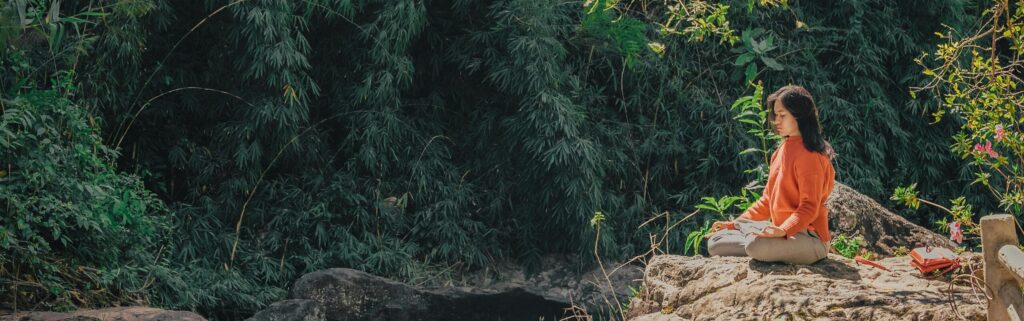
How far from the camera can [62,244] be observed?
538 centimetres

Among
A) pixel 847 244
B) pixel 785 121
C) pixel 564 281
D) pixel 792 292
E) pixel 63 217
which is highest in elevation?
pixel 785 121

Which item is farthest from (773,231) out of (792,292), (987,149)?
(987,149)

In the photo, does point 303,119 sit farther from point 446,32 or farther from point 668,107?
point 668,107

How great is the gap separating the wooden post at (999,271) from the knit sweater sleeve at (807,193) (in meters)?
0.81

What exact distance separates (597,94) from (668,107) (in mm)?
518

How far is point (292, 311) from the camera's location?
19.1 ft

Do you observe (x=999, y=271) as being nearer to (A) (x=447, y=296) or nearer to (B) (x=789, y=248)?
(B) (x=789, y=248)

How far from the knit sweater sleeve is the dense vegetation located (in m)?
2.15

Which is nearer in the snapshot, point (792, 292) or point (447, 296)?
point (792, 292)

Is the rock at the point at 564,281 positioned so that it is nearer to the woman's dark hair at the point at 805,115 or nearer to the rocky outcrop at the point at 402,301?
the rocky outcrop at the point at 402,301

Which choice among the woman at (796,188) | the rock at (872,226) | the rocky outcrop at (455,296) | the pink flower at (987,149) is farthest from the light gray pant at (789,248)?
the rocky outcrop at (455,296)

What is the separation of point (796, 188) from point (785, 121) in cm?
24

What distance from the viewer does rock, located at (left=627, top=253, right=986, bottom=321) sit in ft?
10.9

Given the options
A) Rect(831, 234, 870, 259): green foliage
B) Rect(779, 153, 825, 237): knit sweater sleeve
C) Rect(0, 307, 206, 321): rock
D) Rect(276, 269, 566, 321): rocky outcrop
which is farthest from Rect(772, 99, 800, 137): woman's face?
Rect(276, 269, 566, 321): rocky outcrop
